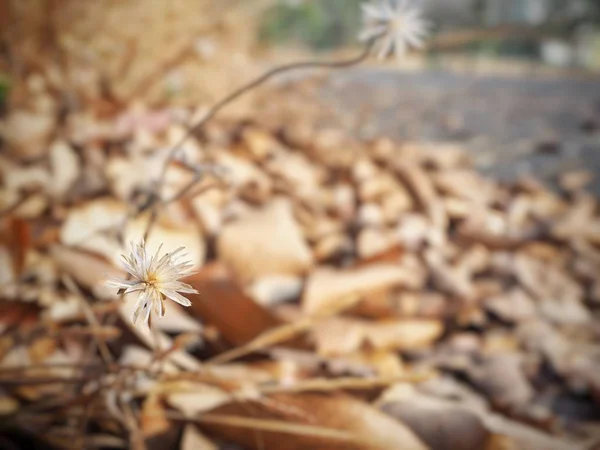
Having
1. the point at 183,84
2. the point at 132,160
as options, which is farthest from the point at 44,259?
the point at 183,84

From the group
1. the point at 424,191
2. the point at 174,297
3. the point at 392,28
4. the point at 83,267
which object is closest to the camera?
the point at 174,297

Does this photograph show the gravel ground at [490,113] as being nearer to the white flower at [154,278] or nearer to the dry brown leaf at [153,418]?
the dry brown leaf at [153,418]

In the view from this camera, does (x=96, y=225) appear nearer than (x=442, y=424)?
No

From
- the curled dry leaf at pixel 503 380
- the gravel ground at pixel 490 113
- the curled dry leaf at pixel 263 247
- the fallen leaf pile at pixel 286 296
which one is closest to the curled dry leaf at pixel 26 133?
the fallen leaf pile at pixel 286 296

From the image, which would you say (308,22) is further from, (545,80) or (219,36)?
(545,80)

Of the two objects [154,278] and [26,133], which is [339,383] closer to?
[154,278]

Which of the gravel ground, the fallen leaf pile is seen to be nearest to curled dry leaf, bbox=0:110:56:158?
the fallen leaf pile

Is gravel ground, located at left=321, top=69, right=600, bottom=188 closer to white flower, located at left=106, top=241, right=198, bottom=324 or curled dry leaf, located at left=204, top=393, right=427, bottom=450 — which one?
curled dry leaf, located at left=204, top=393, right=427, bottom=450

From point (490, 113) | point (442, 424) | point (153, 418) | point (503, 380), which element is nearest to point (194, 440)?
point (153, 418)
